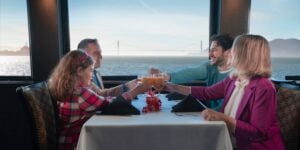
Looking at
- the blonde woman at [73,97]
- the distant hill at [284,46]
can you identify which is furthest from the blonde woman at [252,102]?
the distant hill at [284,46]

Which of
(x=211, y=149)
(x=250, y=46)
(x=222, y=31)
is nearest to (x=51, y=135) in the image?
(x=211, y=149)

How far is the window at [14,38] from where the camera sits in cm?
325

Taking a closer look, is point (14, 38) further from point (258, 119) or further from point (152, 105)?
point (258, 119)

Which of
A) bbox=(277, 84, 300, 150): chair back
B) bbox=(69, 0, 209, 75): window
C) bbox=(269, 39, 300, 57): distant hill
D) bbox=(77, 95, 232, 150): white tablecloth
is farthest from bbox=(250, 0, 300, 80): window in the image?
bbox=(77, 95, 232, 150): white tablecloth

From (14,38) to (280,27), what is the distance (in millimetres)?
2936

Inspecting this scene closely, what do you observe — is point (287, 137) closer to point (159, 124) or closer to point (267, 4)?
point (159, 124)

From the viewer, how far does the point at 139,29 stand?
3426 mm

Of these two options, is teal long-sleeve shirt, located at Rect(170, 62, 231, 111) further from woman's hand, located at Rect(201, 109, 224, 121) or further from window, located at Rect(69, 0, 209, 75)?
woman's hand, located at Rect(201, 109, 224, 121)

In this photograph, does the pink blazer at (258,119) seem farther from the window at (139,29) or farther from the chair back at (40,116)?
the window at (139,29)

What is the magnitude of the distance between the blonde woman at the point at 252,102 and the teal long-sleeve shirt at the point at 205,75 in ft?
1.99

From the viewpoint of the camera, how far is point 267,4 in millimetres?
3328

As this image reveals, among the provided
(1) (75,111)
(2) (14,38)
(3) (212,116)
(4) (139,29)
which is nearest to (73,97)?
(1) (75,111)

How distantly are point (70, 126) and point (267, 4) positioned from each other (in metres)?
2.56

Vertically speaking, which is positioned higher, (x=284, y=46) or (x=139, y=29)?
(x=139, y=29)
